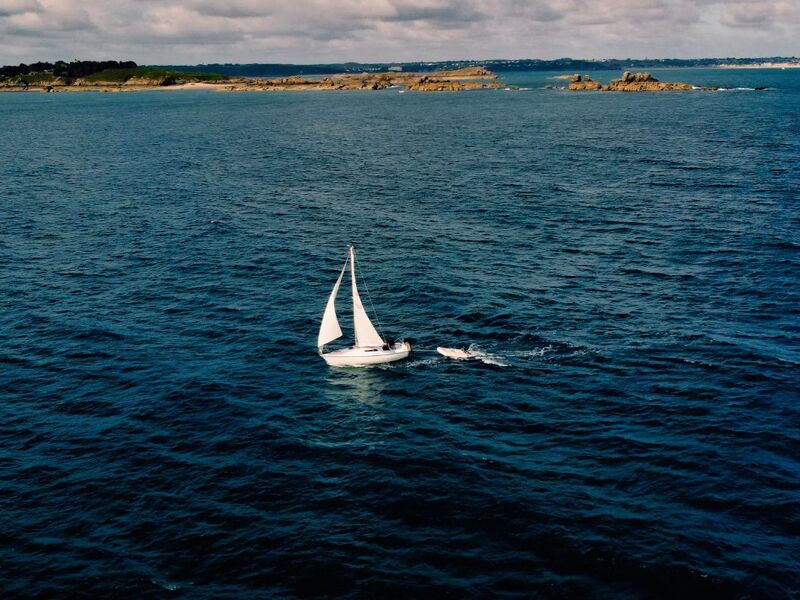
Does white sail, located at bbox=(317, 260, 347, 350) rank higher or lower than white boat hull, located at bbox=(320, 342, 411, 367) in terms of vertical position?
higher

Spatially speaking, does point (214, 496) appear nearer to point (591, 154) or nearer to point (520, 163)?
point (520, 163)

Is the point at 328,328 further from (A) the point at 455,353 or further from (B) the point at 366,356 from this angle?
(A) the point at 455,353

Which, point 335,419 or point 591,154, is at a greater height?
point 591,154

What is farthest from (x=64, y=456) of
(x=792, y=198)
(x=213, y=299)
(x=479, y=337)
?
(x=792, y=198)

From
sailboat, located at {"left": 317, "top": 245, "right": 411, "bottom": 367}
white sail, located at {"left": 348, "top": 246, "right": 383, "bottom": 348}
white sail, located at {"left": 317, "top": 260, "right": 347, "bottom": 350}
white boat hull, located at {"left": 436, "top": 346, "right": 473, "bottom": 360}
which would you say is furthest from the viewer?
white sail, located at {"left": 348, "top": 246, "right": 383, "bottom": 348}

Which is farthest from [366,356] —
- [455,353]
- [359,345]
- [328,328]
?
[455,353]

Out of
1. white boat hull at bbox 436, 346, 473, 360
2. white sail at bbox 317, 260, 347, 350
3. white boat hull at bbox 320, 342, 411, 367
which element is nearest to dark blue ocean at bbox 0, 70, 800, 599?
white boat hull at bbox 320, 342, 411, 367

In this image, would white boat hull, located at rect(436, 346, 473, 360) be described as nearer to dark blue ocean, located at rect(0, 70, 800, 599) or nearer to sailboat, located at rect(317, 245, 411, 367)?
dark blue ocean, located at rect(0, 70, 800, 599)

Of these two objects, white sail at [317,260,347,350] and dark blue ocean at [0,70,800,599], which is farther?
white sail at [317,260,347,350]
